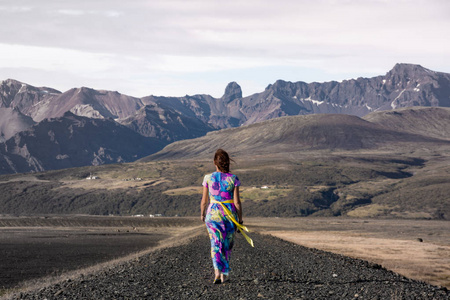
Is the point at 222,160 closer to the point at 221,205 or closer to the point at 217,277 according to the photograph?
the point at 221,205

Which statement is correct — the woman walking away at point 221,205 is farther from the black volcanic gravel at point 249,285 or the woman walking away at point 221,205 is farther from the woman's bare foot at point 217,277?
the black volcanic gravel at point 249,285

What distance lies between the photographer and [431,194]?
589 ft

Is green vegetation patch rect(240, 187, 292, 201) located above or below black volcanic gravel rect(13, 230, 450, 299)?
below

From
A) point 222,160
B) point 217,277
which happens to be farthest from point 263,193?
point 222,160

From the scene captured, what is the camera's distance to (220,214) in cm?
1766

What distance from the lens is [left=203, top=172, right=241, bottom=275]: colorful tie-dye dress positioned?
1752 cm

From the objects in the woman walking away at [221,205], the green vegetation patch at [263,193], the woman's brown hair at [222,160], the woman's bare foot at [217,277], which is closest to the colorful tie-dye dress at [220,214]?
the woman walking away at [221,205]

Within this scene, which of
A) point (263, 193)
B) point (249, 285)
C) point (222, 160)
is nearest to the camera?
point (222, 160)

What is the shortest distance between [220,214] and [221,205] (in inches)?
10.8

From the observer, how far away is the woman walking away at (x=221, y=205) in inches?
690

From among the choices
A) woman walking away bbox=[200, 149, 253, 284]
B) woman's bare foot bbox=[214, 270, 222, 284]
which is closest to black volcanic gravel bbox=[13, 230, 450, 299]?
woman's bare foot bbox=[214, 270, 222, 284]

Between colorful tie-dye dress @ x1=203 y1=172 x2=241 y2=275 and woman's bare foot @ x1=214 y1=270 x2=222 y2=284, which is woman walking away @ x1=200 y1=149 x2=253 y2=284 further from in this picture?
woman's bare foot @ x1=214 y1=270 x2=222 y2=284

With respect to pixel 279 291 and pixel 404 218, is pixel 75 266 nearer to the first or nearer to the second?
pixel 279 291

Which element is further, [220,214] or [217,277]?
[217,277]
